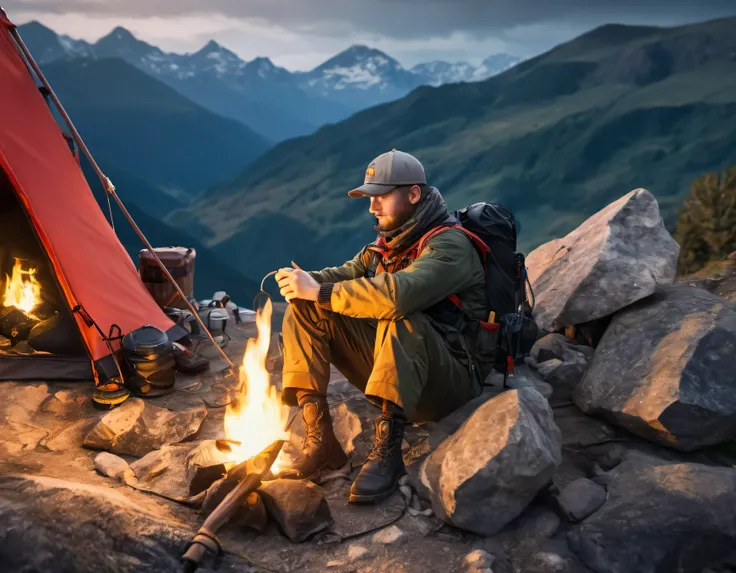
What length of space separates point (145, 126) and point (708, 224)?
97155mm

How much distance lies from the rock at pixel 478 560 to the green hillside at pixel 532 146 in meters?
34.5

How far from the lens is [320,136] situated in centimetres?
7331

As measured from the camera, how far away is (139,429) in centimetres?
414

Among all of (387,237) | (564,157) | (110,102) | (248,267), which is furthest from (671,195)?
(110,102)

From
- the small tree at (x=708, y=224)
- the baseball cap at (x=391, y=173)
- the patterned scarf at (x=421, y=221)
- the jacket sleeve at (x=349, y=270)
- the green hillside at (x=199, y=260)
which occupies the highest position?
the baseball cap at (x=391, y=173)

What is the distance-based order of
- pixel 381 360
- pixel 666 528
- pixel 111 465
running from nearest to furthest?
pixel 666 528
pixel 381 360
pixel 111 465

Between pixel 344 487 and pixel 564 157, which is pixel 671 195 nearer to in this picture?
pixel 564 157

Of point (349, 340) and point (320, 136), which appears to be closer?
point (349, 340)

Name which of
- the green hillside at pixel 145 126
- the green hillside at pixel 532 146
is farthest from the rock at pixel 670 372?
the green hillside at pixel 145 126

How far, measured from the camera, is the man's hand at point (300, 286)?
329 cm

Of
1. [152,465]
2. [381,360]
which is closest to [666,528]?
[381,360]

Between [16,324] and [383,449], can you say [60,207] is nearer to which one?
[16,324]

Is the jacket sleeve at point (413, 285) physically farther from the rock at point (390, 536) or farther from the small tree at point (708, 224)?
the small tree at point (708, 224)

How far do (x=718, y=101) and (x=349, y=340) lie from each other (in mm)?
54454
